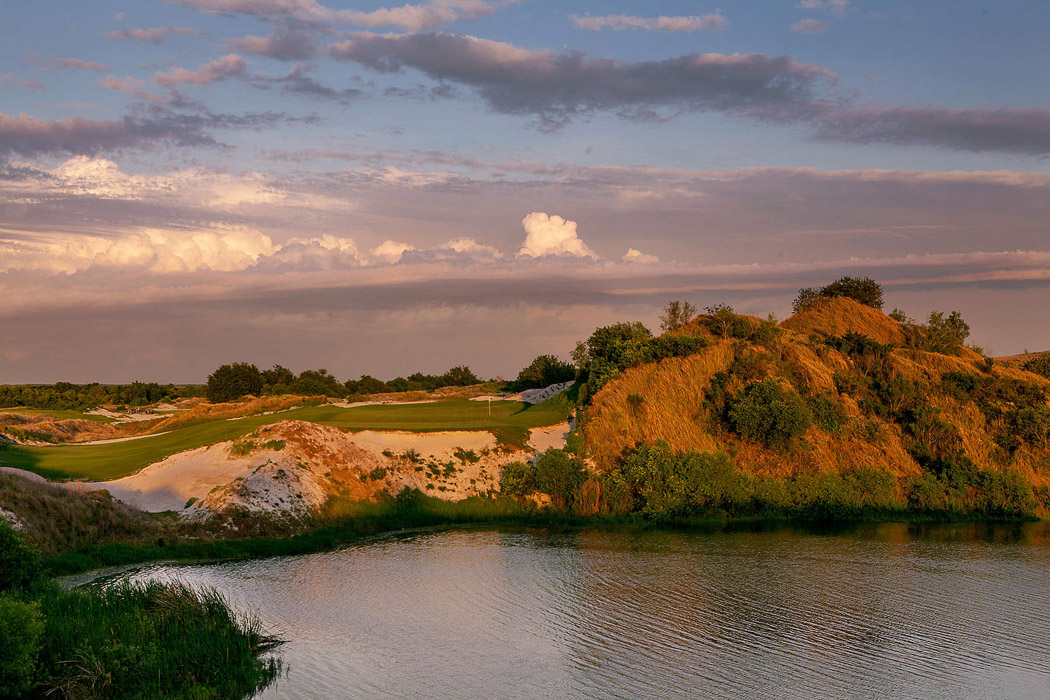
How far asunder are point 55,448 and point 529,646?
106 feet

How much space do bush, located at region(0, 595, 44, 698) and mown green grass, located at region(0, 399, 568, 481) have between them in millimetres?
21002

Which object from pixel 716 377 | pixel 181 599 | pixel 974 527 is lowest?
pixel 974 527

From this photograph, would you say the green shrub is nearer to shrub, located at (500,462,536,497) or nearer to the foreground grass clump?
shrub, located at (500,462,536,497)

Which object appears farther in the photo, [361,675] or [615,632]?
[615,632]

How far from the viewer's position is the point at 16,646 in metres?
10.4

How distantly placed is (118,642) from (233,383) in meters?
69.0

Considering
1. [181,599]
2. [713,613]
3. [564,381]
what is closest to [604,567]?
[713,613]

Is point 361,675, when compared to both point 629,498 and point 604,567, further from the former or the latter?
point 629,498

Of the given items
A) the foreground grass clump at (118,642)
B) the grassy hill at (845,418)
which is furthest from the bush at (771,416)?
the foreground grass clump at (118,642)

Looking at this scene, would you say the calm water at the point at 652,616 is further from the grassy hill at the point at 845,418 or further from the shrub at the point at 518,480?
the grassy hill at the point at 845,418

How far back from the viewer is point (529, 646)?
1444 centimetres

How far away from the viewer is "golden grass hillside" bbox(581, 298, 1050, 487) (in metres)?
32.8

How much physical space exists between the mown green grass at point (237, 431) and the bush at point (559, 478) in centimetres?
332

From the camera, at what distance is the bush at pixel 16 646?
1031cm
